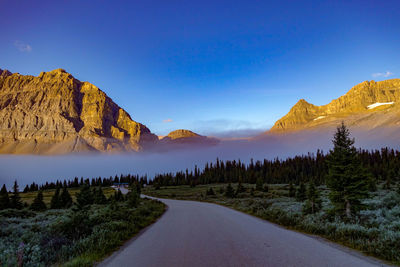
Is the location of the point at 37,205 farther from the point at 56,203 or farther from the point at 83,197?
the point at 83,197

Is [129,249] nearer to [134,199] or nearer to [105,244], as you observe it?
[105,244]

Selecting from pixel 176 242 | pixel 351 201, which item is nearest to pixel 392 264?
pixel 176 242

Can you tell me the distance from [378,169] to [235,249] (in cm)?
11656

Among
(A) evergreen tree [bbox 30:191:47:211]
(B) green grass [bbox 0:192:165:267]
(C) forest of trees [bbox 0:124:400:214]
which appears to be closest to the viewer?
(B) green grass [bbox 0:192:165:267]

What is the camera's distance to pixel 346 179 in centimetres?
1466

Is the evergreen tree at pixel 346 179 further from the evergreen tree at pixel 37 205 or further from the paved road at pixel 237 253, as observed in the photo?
the evergreen tree at pixel 37 205

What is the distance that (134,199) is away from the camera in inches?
1065

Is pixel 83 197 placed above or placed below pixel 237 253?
below

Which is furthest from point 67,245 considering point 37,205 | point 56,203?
point 56,203

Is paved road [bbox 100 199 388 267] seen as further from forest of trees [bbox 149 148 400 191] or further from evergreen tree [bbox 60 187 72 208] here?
forest of trees [bbox 149 148 400 191]

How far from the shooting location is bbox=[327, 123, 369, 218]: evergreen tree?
1424 centimetres

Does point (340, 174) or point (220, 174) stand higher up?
point (340, 174)

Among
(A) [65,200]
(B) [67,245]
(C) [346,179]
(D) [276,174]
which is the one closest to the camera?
(B) [67,245]

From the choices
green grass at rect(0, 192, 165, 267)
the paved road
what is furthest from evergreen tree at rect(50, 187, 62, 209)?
the paved road
